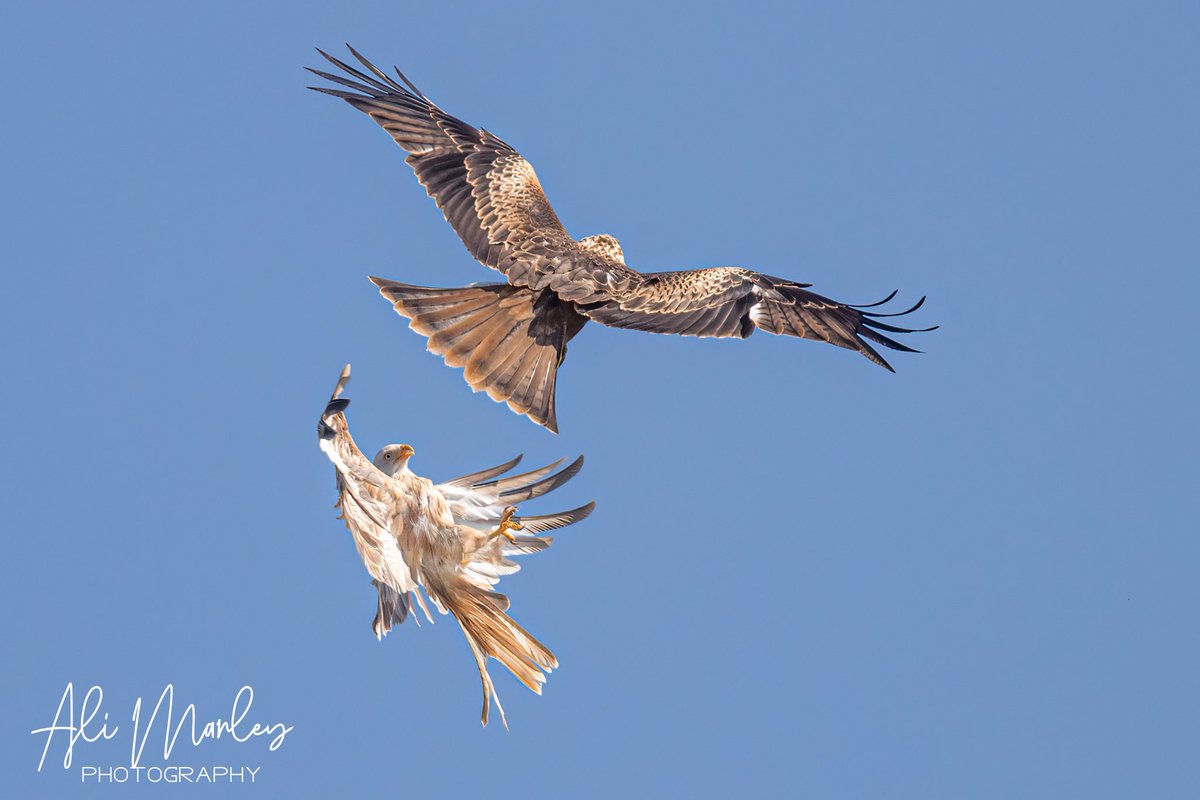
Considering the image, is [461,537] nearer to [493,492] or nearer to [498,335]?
[493,492]

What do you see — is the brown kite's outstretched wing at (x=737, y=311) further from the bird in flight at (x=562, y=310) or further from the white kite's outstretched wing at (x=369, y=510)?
the white kite's outstretched wing at (x=369, y=510)

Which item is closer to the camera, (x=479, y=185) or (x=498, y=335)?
(x=498, y=335)

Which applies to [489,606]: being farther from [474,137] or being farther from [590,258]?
[474,137]

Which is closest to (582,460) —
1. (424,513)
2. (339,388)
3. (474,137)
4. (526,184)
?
(424,513)

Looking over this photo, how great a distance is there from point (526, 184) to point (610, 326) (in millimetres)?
2494

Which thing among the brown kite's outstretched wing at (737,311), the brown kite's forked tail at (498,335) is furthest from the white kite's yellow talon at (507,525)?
the brown kite's outstretched wing at (737,311)

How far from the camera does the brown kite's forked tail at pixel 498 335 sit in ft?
34.9

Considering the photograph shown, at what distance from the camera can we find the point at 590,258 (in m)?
11.5

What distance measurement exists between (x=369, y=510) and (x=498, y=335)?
168 cm

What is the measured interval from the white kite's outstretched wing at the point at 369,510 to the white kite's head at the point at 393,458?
0.05 metres

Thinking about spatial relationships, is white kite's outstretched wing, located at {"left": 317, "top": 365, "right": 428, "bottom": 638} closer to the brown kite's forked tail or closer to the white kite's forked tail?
the white kite's forked tail

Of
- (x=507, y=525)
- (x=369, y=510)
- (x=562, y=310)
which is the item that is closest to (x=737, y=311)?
(x=562, y=310)

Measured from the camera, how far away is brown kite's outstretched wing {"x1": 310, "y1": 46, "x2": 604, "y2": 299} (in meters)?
11.4

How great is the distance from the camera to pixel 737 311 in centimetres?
1077
